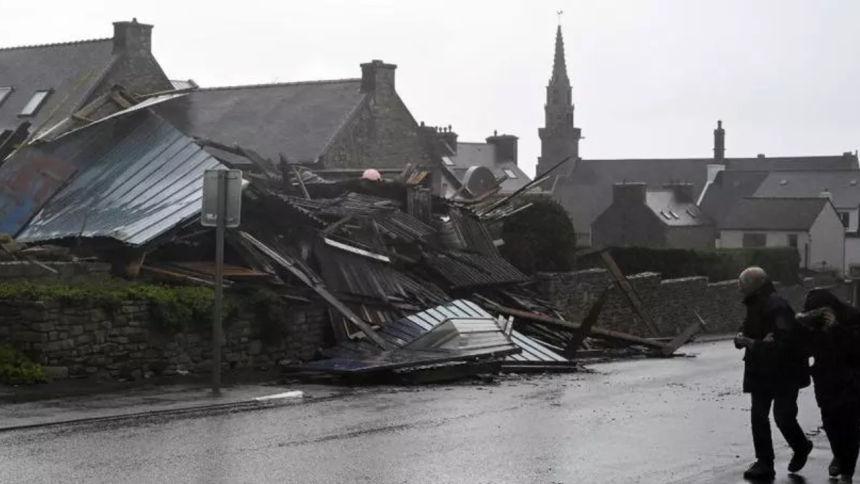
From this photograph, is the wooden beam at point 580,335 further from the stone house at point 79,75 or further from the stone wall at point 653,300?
the stone house at point 79,75

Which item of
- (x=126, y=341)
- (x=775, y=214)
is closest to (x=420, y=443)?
(x=126, y=341)

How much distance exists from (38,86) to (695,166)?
256 ft

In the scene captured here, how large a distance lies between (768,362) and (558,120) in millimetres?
135292

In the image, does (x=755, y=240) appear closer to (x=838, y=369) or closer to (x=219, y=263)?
(x=219, y=263)

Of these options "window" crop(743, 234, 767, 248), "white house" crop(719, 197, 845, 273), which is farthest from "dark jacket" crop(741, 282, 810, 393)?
"window" crop(743, 234, 767, 248)

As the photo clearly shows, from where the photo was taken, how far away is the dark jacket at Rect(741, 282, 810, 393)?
10727 millimetres

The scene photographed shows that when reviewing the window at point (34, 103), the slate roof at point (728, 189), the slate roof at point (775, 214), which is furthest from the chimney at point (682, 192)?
the window at point (34, 103)

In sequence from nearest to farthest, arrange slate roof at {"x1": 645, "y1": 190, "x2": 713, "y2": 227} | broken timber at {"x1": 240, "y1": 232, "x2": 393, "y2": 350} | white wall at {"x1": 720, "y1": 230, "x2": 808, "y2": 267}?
broken timber at {"x1": 240, "y1": 232, "x2": 393, "y2": 350} < white wall at {"x1": 720, "y1": 230, "x2": 808, "y2": 267} < slate roof at {"x1": 645, "y1": 190, "x2": 713, "y2": 227}

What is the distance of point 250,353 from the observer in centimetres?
1964

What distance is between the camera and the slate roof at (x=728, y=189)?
305 feet

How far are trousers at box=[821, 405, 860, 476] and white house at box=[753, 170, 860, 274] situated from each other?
72789mm

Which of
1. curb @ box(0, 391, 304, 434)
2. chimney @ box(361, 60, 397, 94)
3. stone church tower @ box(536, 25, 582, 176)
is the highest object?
stone church tower @ box(536, 25, 582, 176)

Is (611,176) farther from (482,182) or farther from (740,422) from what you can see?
(740,422)

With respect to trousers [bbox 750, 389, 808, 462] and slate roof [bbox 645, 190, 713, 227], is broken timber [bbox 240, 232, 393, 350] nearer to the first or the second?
trousers [bbox 750, 389, 808, 462]
